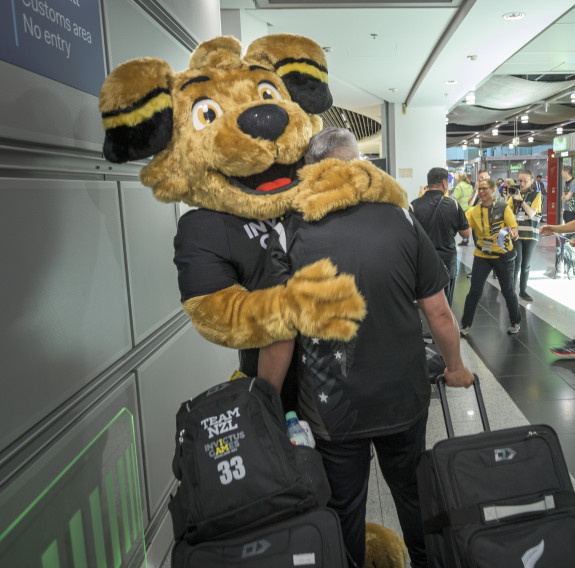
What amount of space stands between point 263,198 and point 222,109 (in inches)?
13.4

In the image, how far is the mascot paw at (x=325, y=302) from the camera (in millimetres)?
1435

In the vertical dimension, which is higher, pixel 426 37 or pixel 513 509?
pixel 426 37

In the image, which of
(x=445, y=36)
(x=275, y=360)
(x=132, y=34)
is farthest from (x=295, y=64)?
(x=445, y=36)

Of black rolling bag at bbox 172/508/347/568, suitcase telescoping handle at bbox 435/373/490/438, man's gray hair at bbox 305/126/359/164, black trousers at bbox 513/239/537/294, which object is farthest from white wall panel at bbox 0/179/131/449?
black trousers at bbox 513/239/537/294

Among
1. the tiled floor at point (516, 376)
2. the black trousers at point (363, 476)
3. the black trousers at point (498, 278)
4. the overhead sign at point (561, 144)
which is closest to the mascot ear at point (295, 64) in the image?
the black trousers at point (363, 476)

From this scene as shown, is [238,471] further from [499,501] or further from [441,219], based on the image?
[441,219]

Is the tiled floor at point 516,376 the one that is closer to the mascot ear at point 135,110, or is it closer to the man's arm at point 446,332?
the man's arm at point 446,332

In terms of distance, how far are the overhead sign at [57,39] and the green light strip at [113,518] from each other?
1.35 m

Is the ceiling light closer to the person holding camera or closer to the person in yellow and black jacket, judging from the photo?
the person in yellow and black jacket

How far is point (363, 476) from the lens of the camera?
1718 mm

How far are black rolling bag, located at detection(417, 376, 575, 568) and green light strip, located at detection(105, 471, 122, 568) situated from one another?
3.57ft

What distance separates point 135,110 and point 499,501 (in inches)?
65.1

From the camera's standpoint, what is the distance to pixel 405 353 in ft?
5.16

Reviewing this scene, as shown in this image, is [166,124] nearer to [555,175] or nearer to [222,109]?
[222,109]
